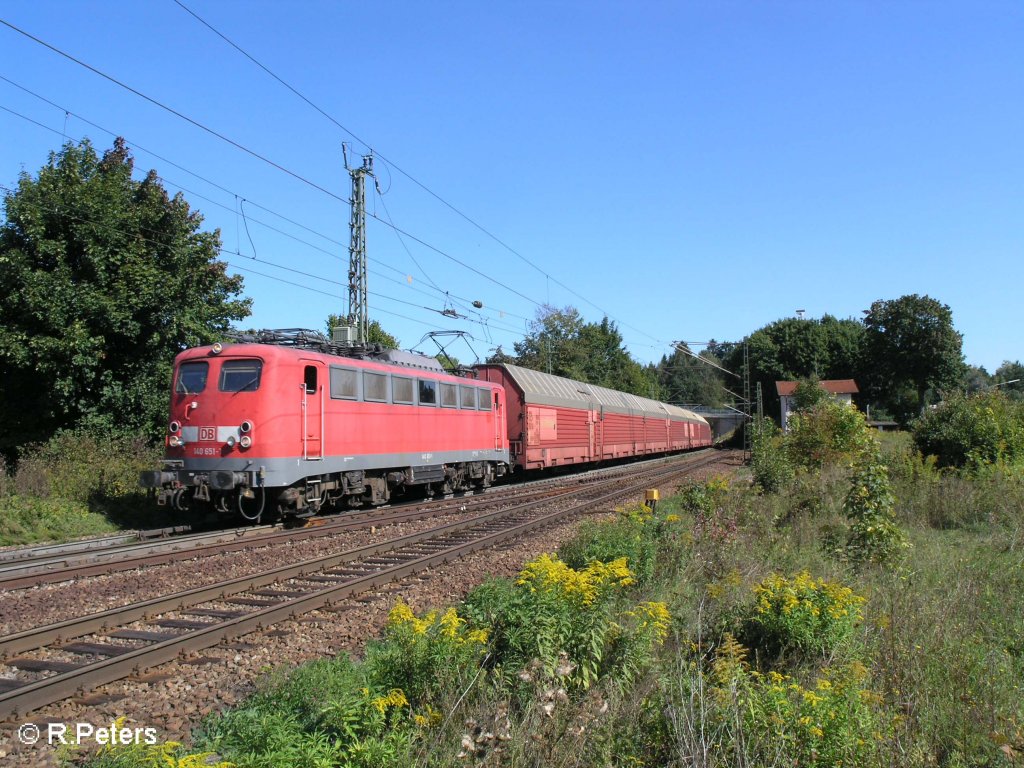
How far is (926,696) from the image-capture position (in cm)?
465

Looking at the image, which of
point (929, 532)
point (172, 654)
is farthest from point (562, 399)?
point (172, 654)

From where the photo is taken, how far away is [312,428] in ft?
44.1

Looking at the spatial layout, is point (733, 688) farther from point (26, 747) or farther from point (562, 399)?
point (562, 399)

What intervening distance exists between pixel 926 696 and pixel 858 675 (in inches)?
23.5

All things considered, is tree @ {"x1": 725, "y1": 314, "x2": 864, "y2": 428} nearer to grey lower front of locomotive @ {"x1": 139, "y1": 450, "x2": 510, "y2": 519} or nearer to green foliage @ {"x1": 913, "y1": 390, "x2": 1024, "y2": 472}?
green foliage @ {"x1": 913, "y1": 390, "x2": 1024, "y2": 472}

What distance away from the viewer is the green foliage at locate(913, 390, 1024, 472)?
56.9 ft

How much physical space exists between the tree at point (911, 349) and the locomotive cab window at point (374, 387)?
206ft

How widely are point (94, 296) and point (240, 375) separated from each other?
6.47m

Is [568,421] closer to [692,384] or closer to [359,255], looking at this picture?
[359,255]

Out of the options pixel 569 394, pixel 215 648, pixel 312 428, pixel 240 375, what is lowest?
pixel 215 648

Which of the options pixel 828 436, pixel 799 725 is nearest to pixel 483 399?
pixel 828 436

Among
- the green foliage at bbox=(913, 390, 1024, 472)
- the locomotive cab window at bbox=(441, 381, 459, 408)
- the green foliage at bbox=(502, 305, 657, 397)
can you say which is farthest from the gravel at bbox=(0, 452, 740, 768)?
the green foliage at bbox=(502, 305, 657, 397)

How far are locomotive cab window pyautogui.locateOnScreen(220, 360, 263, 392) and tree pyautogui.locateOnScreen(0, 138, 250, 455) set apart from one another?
586 centimetres

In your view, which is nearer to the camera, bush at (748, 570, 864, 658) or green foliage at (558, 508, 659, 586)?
bush at (748, 570, 864, 658)
